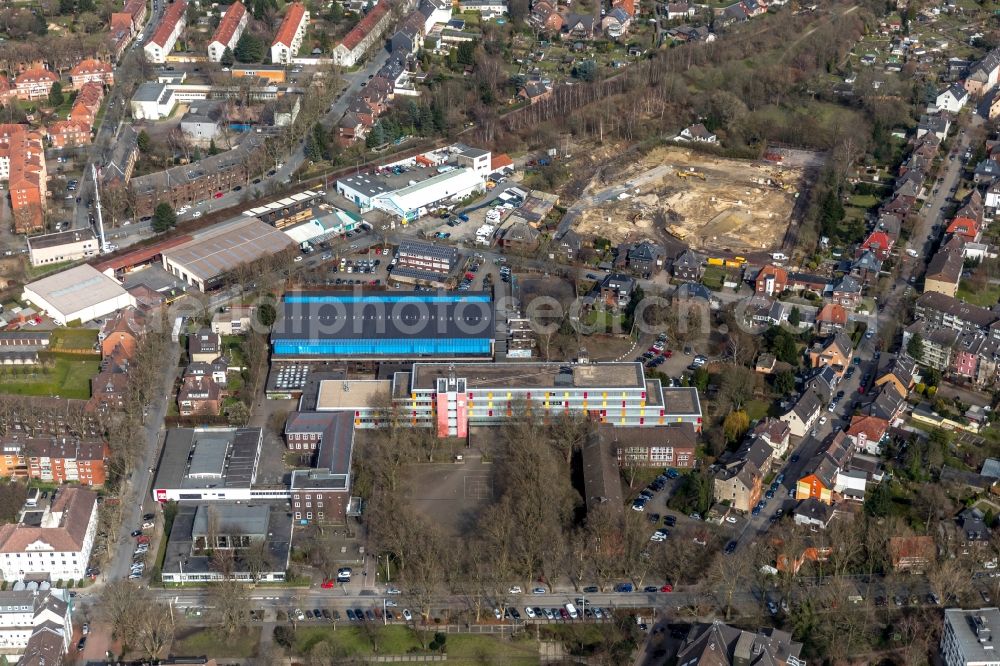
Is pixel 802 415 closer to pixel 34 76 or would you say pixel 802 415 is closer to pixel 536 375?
pixel 536 375

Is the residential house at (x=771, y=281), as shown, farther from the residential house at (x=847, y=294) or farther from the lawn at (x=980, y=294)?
the lawn at (x=980, y=294)

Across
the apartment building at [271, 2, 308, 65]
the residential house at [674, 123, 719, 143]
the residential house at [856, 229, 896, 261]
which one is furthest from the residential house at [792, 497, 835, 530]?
the apartment building at [271, 2, 308, 65]

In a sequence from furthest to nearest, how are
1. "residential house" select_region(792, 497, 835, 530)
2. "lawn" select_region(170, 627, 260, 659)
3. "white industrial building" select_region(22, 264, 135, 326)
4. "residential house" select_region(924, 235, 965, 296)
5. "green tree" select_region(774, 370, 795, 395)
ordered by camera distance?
"residential house" select_region(924, 235, 965, 296) < "white industrial building" select_region(22, 264, 135, 326) < "green tree" select_region(774, 370, 795, 395) < "residential house" select_region(792, 497, 835, 530) < "lawn" select_region(170, 627, 260, 659)

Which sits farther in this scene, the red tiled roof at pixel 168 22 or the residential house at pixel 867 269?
the red tiled roof at pixel 168 22

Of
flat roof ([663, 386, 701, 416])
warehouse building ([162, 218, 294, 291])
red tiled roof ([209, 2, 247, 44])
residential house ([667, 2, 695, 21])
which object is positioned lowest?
residential house ([667, 2, 695, 21])

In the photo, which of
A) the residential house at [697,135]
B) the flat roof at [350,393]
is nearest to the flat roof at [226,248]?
the flat roof at [350,393]

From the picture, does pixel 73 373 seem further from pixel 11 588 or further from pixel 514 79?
pixel 514 79

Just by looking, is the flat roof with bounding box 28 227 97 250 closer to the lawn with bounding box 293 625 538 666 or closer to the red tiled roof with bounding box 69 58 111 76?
the red tiled roof with bounding box 69 58 111 76
